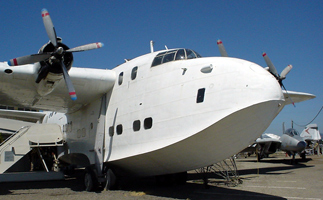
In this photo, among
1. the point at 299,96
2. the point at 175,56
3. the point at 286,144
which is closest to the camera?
the point at 175,56

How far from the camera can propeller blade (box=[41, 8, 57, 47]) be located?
8789 mm

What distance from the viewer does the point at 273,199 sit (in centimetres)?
781

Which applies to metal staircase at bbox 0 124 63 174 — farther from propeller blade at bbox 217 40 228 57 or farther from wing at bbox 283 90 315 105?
wing at bbox 283 90 315 105

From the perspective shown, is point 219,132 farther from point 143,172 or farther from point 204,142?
point 143,172

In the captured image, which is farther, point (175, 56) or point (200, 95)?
point (175, 56)

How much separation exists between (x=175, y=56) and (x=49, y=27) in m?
4.10

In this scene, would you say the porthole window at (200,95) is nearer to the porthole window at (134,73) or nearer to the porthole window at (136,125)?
the porthole window at (136,125)

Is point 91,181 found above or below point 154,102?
below

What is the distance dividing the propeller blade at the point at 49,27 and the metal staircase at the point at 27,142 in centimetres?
662

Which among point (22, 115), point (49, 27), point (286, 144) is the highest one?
point (49, 27)

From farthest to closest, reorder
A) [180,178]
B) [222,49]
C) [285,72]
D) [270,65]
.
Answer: [285,72], [270,65], [180,178], [222,49]

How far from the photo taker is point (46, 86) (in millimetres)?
9250

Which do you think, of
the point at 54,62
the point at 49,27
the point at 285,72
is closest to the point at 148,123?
the point at 54,62

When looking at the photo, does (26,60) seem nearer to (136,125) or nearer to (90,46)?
(90,46)
